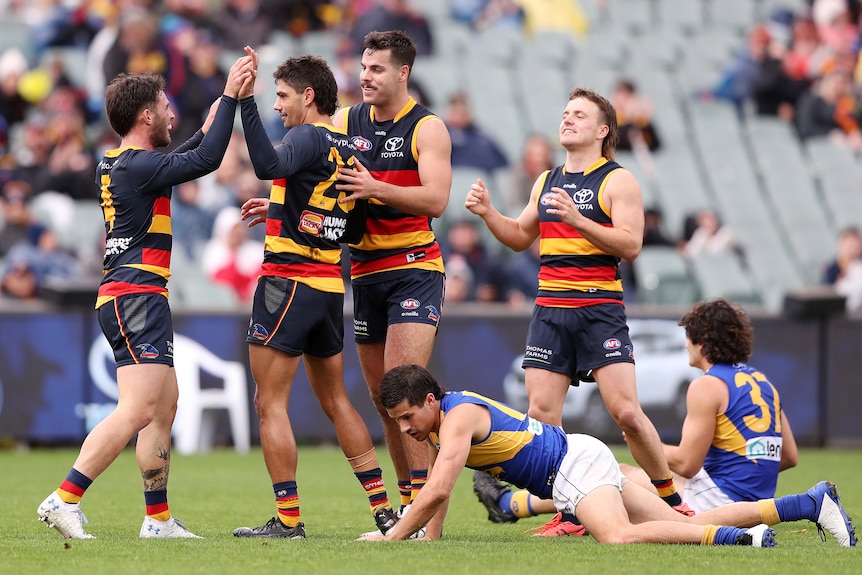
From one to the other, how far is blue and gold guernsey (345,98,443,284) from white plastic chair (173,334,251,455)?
6202 millimetres

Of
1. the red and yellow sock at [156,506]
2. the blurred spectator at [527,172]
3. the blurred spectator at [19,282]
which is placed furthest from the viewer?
the blurred spectator at [527,172]

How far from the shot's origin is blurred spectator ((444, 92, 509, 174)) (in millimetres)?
16719

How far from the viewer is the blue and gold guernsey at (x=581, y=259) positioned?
303 inches

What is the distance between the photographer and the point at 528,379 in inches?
307

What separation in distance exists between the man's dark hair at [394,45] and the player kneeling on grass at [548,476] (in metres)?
1.97

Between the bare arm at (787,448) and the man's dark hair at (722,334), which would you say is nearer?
the man's dark hair at (722,334)

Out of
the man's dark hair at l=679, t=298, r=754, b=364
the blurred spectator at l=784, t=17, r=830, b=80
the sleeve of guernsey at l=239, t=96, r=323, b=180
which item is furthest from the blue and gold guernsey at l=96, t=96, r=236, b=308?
the blurred spectator at l=784, t=17, r=830, b=80

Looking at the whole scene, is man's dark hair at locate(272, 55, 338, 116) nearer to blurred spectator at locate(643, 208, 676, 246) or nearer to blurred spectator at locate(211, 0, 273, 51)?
blurred spectator at locate(643, 208, 676, 246)

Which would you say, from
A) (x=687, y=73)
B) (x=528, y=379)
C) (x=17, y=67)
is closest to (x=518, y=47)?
(x=687, y=73)

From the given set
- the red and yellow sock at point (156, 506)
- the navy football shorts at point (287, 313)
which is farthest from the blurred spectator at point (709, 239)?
the red and yellow sock at point (156, 506)

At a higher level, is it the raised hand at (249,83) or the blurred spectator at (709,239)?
the raised hand at (249,83)

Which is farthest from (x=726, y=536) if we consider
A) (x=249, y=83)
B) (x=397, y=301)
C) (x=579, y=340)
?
(x=249, y=83)

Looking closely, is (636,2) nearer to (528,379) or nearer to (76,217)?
(76,217)

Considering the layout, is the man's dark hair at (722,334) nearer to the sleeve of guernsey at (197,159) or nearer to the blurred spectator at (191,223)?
the sleeve of guernsey at (197,159)
